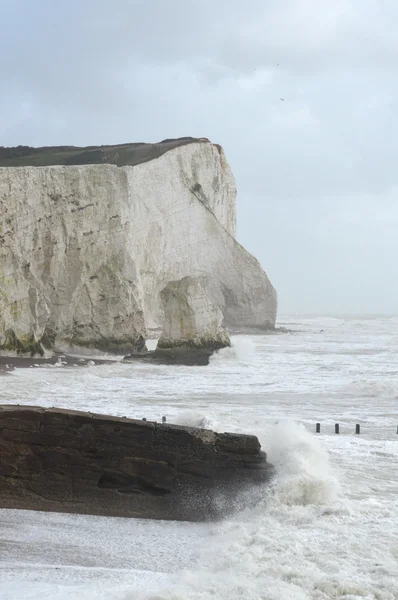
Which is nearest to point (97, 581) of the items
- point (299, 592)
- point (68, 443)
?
point (299, 592)

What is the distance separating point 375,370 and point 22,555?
897 inches

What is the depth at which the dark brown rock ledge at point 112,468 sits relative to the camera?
7887 millimetres

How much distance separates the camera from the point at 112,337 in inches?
1334

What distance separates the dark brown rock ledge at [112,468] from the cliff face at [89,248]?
20.9m

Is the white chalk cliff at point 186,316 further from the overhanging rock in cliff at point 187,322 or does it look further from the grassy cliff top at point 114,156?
the grassy cliff top at point 114,156

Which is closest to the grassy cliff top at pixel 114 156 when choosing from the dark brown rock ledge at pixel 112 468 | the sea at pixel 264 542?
the sea at pixel 264 542

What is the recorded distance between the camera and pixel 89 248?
34.8m

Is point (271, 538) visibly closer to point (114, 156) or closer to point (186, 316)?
point (186, 316)

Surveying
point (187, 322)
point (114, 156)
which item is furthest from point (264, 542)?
point (114, 156)

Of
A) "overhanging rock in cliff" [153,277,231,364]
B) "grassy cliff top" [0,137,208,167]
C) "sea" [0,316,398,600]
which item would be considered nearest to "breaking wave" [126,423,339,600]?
"sea" [0,316,398,600]

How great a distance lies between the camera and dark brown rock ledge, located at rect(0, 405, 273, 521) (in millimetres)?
7887

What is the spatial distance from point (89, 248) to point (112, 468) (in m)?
27.3

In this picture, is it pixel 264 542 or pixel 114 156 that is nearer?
pixel 264 542

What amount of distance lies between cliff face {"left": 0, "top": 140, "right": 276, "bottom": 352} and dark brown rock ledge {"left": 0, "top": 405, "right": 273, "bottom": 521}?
68.7 ft
